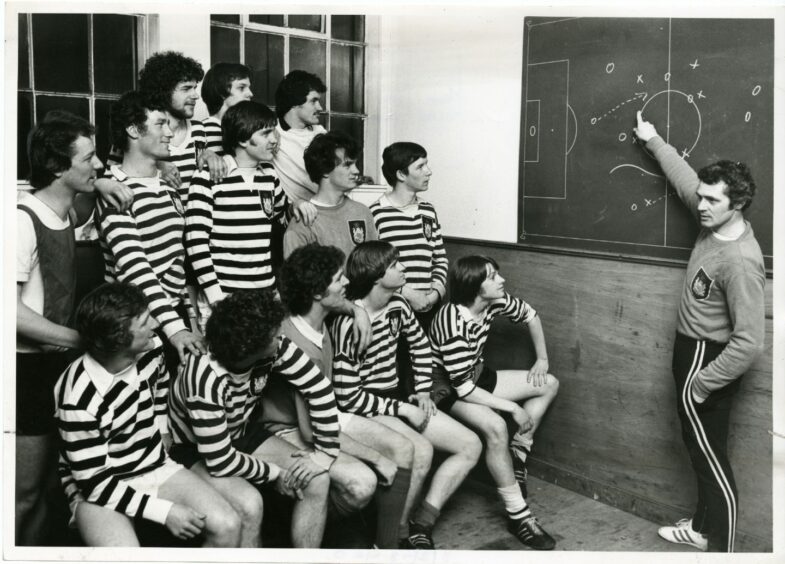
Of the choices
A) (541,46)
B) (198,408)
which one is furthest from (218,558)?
(541,46)

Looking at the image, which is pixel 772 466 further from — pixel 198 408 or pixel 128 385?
pixel 128 385

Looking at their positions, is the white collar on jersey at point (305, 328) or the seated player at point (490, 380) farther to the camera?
the seated player at point (490, 380)

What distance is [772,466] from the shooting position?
2316 mm

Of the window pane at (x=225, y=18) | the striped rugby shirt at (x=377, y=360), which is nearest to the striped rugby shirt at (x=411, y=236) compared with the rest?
the striped rugby shirt at (x=377, y=360)

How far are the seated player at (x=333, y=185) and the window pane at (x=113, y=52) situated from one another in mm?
687

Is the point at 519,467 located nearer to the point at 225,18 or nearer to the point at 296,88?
the point at 296,88

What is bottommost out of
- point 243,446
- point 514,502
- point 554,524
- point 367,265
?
point 554,524

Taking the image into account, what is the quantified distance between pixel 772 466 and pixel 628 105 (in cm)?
122

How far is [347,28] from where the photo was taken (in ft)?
10.4

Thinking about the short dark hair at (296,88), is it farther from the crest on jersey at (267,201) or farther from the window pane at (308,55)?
the crest on jersey at (267,201)

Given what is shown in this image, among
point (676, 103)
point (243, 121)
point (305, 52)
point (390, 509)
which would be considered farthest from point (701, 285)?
point (305, 52)

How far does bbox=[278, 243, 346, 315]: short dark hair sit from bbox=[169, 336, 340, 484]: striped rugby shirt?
0.16 metres

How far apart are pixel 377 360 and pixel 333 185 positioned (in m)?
0.61

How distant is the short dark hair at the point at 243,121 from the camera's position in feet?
7.83
